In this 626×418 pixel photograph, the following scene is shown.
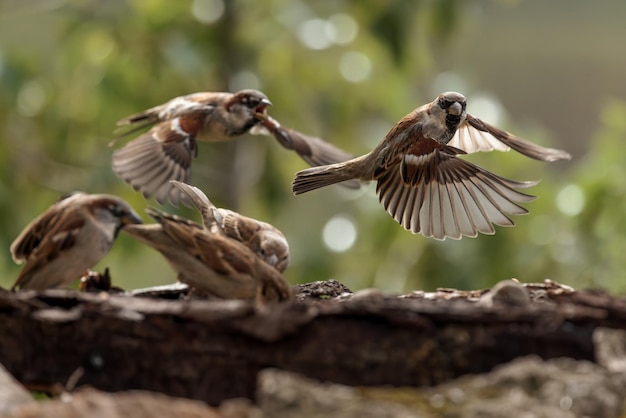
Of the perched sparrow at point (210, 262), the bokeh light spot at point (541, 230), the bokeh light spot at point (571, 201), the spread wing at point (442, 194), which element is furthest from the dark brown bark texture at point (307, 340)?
the bokeh light spot at point (541, 230)

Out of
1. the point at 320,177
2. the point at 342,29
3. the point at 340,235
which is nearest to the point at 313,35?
the point at 342,29

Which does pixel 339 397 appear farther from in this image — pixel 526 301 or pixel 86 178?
pixel 86 178

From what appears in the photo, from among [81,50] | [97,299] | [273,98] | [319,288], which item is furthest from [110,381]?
[81,50]

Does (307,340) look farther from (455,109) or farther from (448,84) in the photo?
A: (448,84)

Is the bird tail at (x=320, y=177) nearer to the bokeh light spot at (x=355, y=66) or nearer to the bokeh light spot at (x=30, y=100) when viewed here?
the bokeh light spot at (x=355, y=66)

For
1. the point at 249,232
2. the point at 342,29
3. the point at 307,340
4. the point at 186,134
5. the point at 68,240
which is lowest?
the point at 307,340

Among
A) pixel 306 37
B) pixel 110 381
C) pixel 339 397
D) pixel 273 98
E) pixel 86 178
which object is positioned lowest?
pixel 110 381

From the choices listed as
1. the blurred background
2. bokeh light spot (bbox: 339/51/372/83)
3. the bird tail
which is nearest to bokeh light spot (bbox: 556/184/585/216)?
the blurred background
